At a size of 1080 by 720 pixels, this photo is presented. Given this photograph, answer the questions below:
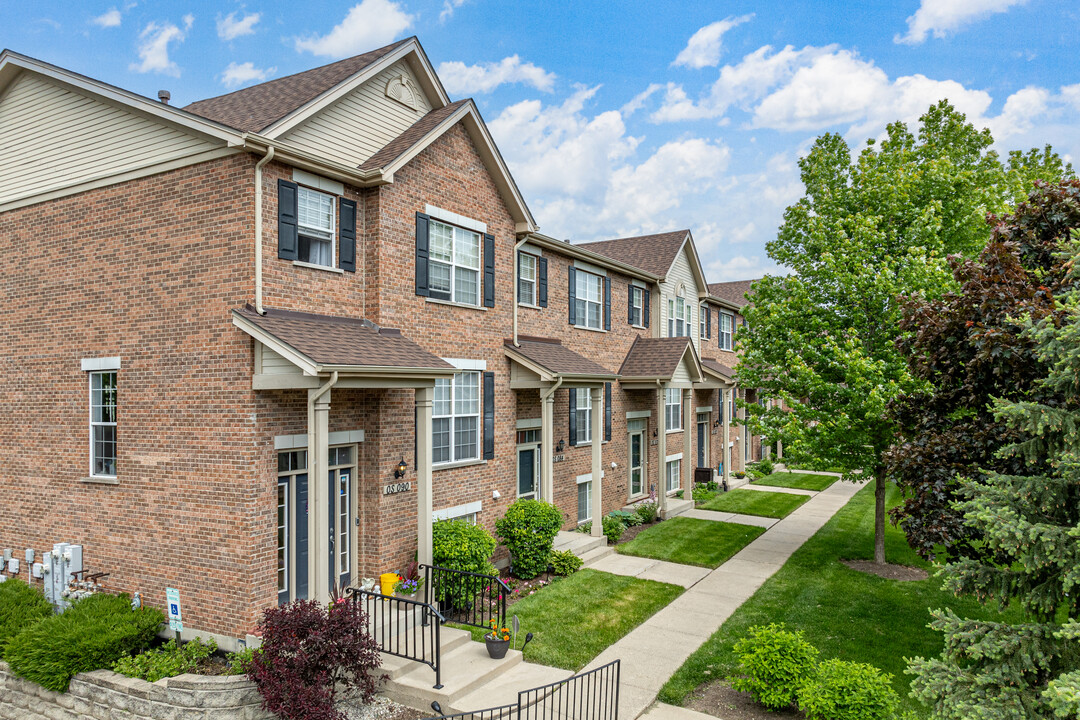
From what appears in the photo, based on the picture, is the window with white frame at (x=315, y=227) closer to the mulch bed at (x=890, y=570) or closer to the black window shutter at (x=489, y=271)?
the black window shutter at (x=489, y=271)

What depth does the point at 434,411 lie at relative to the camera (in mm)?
12867

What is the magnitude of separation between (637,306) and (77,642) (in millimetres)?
17364

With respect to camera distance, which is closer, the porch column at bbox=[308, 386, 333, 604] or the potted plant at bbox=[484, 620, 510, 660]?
the porch column at bbox=[308, 386, 333, 604]

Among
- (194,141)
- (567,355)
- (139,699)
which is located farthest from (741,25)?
(139,699)

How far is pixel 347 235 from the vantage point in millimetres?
11242

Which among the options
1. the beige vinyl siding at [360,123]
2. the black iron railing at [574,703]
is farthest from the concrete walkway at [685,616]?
the beige vinyl siding at [360,123]

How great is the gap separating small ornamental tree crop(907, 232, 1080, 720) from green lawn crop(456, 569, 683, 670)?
516 cm

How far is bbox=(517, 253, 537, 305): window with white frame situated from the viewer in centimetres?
1644

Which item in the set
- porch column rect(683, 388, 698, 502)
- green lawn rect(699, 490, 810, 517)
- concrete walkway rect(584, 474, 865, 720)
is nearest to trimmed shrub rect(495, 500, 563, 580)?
concrete walkway rect(584, 474, 865, 720)

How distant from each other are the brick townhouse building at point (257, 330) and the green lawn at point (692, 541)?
12.9 feet

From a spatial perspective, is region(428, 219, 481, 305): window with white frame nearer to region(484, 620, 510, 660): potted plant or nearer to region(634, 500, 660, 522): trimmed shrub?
region(484, 620, 510, 660): potted plant

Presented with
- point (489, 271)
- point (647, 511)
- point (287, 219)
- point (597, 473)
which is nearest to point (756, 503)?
point (647, 511)

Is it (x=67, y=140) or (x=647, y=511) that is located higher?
(x=67, y=140)

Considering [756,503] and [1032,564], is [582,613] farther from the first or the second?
[756,503]
